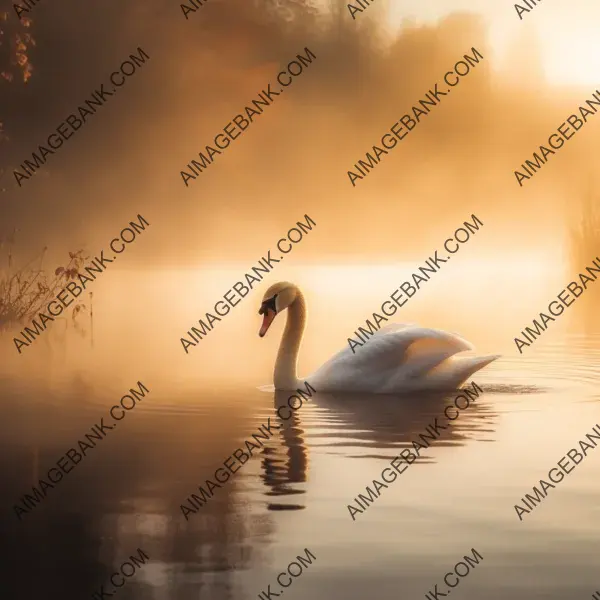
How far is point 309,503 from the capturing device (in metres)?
8.39

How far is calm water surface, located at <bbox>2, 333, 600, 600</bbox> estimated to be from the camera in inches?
269

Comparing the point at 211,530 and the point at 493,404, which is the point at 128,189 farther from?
the point at 211,530

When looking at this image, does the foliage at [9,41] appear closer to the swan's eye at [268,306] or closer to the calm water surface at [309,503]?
the swan's eye at [268,306]

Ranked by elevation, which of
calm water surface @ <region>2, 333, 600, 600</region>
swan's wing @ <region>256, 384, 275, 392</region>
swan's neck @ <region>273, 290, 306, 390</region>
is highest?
swan's neck @ <region>273, 290, 306, 390</region>

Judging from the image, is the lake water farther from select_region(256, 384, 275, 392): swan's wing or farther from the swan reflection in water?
select_region(256, 384, 275, 392): swan's wing

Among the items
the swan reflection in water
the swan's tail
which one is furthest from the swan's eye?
the swan's tail

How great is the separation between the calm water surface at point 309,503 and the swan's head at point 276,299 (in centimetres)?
156

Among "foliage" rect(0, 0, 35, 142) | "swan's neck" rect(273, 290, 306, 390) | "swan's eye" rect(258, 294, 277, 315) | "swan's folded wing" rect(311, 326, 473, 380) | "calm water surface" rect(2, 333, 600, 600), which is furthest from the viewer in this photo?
"foliage" rect(0, 0, 35, 142)

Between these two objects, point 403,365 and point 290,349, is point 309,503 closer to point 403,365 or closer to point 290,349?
point 403,365

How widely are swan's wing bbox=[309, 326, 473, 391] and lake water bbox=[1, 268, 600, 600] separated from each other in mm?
217

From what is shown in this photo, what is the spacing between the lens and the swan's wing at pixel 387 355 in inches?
515

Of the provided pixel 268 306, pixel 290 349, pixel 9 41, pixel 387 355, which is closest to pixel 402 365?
pixel 387 355

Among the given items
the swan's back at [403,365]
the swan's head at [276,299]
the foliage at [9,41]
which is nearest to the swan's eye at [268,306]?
the swan's head at [276,299]

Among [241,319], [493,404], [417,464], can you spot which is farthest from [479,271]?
[417,464]
